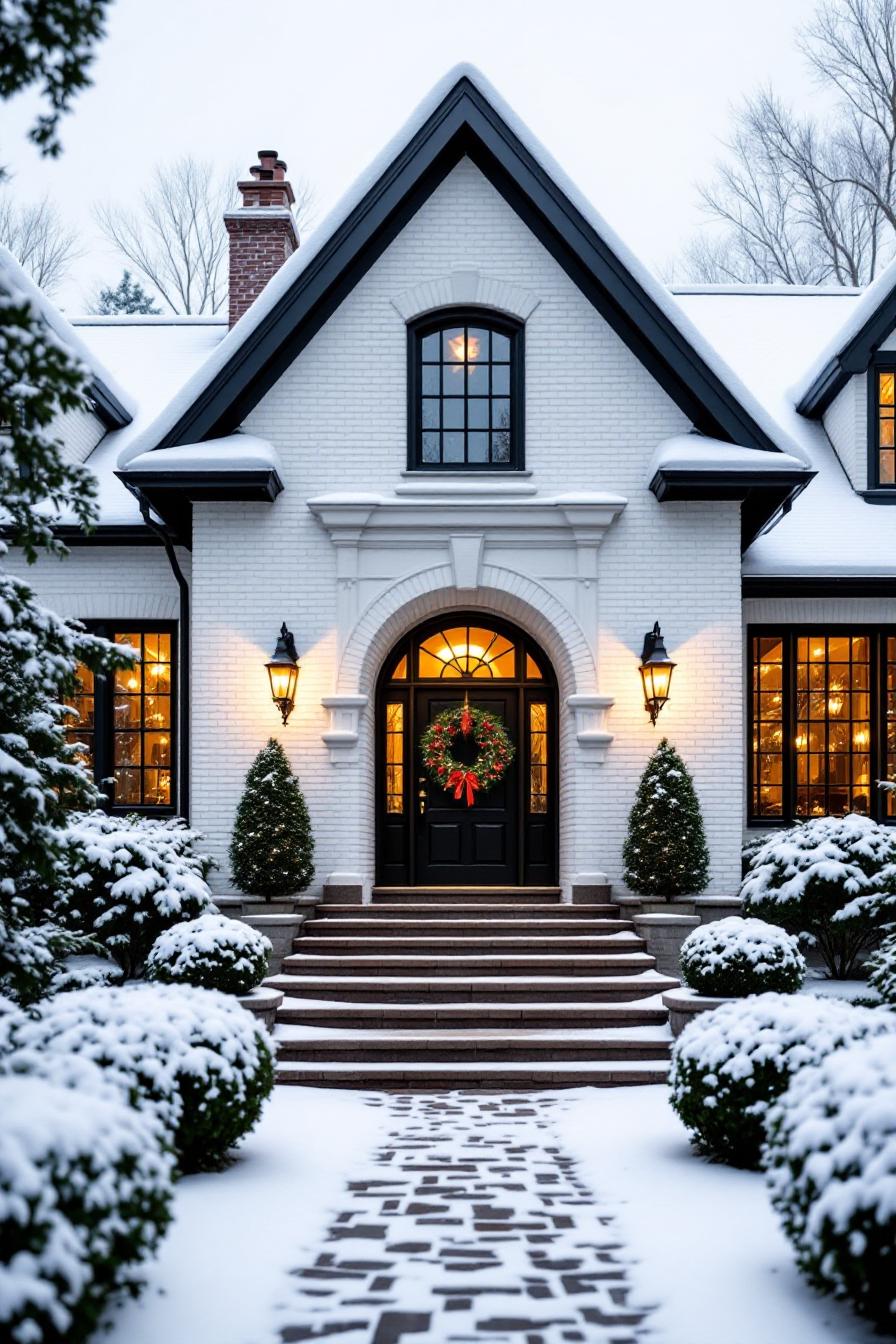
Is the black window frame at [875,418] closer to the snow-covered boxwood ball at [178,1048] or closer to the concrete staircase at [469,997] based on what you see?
the concrete staircase at [469,997]

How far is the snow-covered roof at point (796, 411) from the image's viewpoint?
547 inches

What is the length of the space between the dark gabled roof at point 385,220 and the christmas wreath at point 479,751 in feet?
11.9

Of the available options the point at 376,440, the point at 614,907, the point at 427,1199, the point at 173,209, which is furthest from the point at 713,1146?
the point at 173,209

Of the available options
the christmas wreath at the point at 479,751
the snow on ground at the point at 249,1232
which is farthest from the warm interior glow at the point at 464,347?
the snow on ground at the point at 249,1232

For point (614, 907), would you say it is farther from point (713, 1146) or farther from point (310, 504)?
point (713, 1146)

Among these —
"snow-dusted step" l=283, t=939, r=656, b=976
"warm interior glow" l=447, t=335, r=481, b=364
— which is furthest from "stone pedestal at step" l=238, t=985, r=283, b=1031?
"warm interior glow" l=447, t=335, r=481, b=364

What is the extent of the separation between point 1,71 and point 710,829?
378 inches

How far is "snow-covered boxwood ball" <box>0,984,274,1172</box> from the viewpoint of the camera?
5.77 m

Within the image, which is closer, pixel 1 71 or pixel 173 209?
pixel 1 71

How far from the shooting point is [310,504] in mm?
13000

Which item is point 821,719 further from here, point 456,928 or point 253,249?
point 253,249

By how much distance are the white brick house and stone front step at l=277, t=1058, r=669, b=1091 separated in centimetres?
308

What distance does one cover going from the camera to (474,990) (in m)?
11.2

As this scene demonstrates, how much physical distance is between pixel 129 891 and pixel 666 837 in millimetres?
4642
